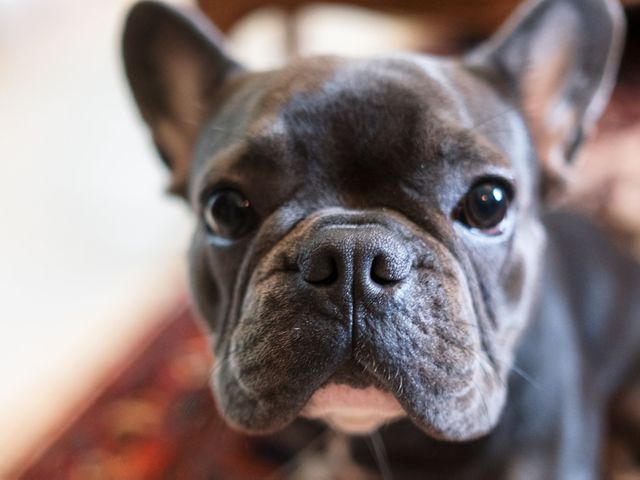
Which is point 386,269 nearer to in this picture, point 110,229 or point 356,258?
point 356,258

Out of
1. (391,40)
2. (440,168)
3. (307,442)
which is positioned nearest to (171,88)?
(440,168)

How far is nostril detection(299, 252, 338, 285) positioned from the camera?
1133 mm

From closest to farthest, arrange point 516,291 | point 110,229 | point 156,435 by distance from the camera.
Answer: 1. point 516,291
2. point 156,435
3. point 110,229

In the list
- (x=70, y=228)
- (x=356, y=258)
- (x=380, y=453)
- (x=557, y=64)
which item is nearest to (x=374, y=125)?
(x=356, y=258)

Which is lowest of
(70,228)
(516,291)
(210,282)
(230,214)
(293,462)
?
(293,462)

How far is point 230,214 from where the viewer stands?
4.68 feet

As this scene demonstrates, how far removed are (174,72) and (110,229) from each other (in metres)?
1.71

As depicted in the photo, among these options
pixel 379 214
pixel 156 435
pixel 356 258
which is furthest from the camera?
pixel 156 435

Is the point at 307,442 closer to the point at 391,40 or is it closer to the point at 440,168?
the point at 440,168

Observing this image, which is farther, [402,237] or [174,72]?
[174,72]

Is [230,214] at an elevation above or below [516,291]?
above

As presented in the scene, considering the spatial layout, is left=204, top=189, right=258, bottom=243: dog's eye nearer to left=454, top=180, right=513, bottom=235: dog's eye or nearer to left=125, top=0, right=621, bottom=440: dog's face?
left=125, top=0, right=621, bottom=440: dog's face

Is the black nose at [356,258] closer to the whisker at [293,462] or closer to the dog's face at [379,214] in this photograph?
the dog's face at [379,214]

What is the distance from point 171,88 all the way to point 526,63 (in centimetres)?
87
